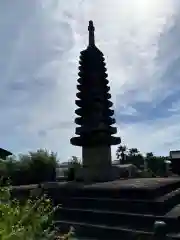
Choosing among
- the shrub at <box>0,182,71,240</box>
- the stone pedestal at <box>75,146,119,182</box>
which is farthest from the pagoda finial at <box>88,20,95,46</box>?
the shrub at <box>0,182,71,240</box>

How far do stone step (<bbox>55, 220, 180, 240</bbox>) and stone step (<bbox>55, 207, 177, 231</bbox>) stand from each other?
0.25m

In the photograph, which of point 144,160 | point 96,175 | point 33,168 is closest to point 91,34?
point 96,175

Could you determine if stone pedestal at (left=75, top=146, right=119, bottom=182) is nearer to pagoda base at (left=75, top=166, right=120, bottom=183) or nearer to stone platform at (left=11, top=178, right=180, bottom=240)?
pagoda base at (left=75, top=166, right=120, bottom=183)

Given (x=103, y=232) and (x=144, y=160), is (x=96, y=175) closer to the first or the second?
(x=103, y=232)

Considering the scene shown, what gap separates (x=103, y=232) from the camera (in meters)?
8.33

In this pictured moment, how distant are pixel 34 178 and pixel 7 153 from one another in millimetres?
17619

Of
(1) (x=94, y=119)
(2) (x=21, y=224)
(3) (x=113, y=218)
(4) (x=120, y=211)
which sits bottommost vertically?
(3) (x=113, y=218)

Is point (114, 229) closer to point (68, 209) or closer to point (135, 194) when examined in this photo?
point (135, 194)

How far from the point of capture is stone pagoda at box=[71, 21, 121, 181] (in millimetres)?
17562

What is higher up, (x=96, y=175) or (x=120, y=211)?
(x=96, y=175)

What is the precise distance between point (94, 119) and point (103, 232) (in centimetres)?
1005

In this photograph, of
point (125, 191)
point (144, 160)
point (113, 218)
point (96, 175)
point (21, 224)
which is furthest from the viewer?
point (144, 160)

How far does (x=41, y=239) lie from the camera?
8.77 feet

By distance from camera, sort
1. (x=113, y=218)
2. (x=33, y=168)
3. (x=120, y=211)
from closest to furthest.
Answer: (x=113, y=218)
(x=120, y=211)
(x=33, y=168)
